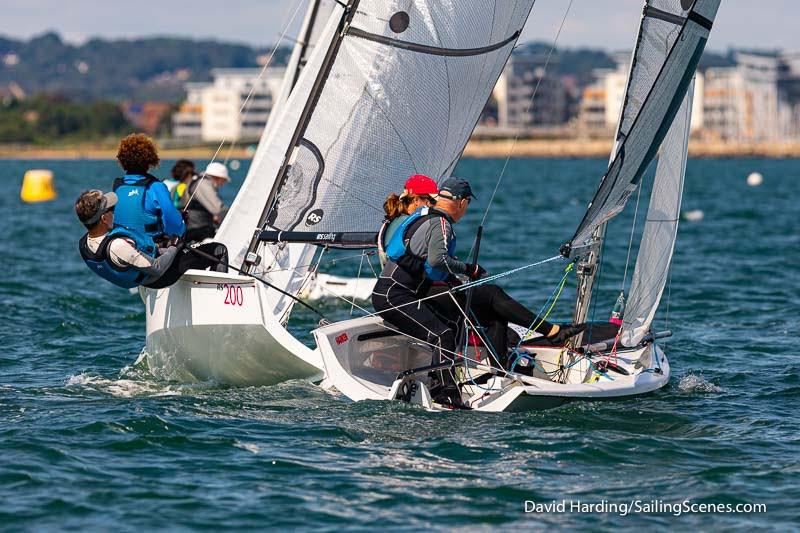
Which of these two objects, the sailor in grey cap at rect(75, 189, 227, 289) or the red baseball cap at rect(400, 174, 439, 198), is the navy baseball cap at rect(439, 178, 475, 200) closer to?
the red baseball cap at rect(400, 174, 439, 198)

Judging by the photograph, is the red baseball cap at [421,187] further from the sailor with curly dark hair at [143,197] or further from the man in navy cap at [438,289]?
the sailor with curly dark hair at [143,197]

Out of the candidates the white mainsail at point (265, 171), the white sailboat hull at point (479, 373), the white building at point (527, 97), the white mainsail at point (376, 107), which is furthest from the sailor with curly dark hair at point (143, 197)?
the white building at point (527, 97)

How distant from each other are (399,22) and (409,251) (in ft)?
6.84

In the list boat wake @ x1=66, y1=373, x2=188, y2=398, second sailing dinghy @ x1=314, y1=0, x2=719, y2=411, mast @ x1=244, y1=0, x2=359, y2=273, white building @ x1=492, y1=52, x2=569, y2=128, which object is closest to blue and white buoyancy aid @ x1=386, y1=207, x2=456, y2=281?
second sailing dinghy @ x1=314, y1=0, x2=719, y2=411

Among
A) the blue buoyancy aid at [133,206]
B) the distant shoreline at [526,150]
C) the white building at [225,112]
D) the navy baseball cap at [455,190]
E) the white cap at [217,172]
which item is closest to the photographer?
the navy baseball cap at [455,190]

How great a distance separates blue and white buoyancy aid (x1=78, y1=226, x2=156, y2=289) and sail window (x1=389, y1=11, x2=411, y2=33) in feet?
7.72

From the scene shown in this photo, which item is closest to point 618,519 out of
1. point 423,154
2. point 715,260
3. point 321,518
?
point 321,518

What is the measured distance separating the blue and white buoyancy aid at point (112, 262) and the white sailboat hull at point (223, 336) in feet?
1.06

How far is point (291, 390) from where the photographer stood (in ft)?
26.7

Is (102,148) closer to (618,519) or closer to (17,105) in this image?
(17,105)

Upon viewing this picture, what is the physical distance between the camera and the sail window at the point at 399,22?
29.2 feet

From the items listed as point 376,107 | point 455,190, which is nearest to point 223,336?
point 455,190

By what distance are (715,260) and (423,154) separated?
10.4 meters

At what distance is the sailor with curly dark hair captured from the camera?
26.8 feet
